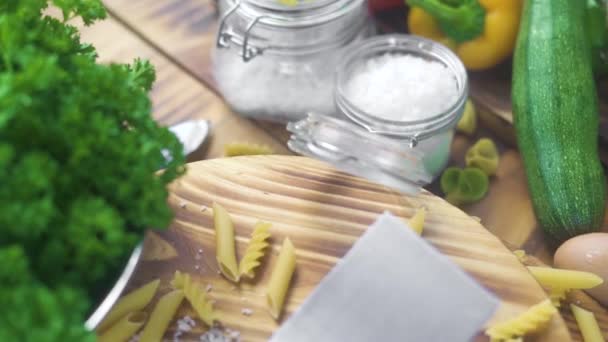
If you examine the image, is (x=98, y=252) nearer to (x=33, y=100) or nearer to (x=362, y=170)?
(x=33, y=100)

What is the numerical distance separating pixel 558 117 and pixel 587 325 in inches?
11.6

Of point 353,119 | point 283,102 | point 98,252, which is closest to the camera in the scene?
point 98,252

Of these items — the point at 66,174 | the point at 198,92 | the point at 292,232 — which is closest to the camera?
the point at 66,174

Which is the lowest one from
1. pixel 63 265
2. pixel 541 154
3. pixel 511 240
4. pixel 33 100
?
pixel 511 240

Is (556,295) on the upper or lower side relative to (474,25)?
lower

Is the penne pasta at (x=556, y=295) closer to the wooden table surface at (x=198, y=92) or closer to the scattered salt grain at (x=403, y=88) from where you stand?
the wooden table surface at (x=198, y=92)

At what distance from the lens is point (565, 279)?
0.77 metres

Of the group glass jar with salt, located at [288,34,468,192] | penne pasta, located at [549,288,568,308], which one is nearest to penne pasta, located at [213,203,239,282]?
glass jar with salt, located at [288,34,468,192]

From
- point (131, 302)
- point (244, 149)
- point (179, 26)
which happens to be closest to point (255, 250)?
point (131, 302)

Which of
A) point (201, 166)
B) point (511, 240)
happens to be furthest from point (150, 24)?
point (511, 240)

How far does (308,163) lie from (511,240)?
1.02ft

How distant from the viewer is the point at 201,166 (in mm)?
863

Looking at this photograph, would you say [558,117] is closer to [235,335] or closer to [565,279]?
[565,279]

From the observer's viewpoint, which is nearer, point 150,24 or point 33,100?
point 33,100
